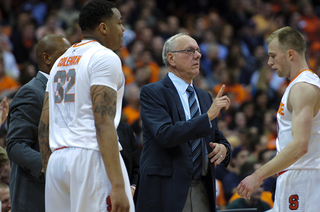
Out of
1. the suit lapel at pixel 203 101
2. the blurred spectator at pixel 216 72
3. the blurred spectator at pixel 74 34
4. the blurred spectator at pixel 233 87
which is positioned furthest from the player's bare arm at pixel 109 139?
the blurred spectator at pixel 216 72

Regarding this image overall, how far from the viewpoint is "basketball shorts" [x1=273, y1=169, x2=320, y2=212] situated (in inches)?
139

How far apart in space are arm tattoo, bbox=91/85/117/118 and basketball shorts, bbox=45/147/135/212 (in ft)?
0.91

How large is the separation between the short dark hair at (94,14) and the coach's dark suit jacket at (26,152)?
36.4 inches

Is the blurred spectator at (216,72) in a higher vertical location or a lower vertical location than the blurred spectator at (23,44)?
lower

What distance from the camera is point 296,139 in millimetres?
3482

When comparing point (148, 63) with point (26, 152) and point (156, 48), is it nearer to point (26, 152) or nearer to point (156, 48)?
point (156, 48)

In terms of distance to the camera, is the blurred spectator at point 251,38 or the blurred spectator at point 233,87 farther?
the blurred spectator at point 251,38

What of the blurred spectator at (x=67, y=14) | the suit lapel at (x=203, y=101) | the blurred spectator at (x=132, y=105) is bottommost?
the blurred spectator at (x=132, y=105)

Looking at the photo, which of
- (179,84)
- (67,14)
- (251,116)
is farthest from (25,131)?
(67,14)

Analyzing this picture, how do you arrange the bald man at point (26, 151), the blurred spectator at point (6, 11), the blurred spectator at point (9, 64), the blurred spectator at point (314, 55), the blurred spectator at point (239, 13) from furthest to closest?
the blurred spectator at point (239, 13) < the blurred spectator at point (314, 55) < the blurred spectator at point (6, 11) < the blurred spectator at point (9, 64) < the bald man at point (26, 151)

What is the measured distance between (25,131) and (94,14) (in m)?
1.19

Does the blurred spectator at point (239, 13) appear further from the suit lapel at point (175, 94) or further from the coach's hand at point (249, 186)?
the coach's hand at point (249, 186)

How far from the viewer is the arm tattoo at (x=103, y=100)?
287 cm

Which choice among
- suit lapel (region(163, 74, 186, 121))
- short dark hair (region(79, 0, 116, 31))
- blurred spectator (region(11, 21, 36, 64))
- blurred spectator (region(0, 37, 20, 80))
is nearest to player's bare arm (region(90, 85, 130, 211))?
short dark hair (region(79, 0, 116, 31))
